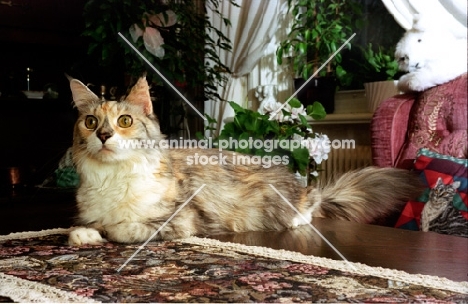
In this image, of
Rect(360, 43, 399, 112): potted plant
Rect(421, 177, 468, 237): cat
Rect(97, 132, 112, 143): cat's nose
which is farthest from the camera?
Rect(360, 43, 399, 112): potted plant

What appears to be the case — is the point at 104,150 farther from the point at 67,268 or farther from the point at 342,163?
the point at 342,163

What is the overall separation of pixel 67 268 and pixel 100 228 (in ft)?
1.10

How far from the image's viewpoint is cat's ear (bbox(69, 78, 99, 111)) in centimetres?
139

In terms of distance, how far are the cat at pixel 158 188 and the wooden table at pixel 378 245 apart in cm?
9

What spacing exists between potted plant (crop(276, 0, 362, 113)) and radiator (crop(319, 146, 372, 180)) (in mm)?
232

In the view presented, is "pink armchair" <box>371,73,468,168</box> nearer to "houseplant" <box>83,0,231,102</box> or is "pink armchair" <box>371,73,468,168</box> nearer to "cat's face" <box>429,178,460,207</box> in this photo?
Result: "cat's face" <box>429,178,460,207</box>

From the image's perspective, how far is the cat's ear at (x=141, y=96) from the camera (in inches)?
54.8

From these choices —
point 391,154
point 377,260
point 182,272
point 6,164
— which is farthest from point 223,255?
point 6,164

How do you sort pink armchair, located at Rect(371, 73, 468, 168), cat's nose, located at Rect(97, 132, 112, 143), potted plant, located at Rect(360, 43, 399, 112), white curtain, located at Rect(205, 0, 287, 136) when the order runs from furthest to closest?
white curtain, located at Rect(205, 0, 287, 136)
potted plant, located at Rect(360, 43, 399, 112)
pink armchair, located at Rect(371, 73, 468, 168)
cat's nose, located at Rect(97, 132, 112, 143)

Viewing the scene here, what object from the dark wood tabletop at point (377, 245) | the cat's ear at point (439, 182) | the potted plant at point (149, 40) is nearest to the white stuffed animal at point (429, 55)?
the cat's ear at point (439, 182)

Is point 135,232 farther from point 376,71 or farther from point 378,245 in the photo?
point 376,71

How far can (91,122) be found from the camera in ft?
4.38

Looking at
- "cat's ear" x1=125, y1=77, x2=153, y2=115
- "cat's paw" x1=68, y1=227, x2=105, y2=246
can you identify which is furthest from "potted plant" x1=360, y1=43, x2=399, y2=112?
"cat's paw" x1=68, y1=227, x2=105, y2=246

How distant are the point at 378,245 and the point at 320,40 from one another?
5.41 ft
